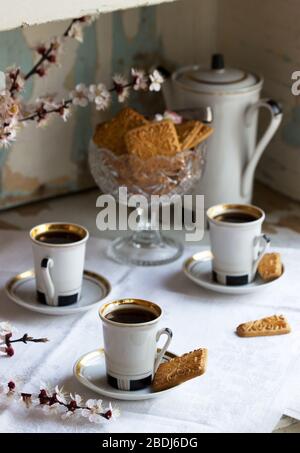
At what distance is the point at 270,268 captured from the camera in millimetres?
1444

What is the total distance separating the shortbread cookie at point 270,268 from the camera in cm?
144

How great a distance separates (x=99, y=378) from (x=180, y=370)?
102 millimetres

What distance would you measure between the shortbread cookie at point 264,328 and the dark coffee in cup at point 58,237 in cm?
26

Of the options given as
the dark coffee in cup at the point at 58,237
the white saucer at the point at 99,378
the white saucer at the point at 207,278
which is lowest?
the white saucer at the point at 207,278

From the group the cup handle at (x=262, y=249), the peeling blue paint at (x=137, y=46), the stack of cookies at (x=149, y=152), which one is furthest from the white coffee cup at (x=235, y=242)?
the peeling blue paint at (x=137, y=46)

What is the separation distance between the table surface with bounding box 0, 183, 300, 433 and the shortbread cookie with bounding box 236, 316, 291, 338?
0.29m

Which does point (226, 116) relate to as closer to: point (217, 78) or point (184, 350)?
point (217, 78)

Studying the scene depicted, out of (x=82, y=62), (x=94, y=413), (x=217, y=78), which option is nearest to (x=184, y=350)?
(x=94, y=413)

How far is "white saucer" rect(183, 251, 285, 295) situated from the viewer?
4.60 ft

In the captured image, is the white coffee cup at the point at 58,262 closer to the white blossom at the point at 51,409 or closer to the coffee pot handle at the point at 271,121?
the white blossom at the point at 51,409

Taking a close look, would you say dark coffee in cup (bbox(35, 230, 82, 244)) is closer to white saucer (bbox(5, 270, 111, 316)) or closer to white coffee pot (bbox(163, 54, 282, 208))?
white saucer (bbox(5, 270, 111, 316))
